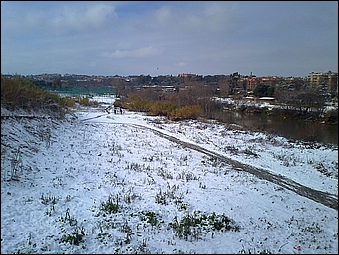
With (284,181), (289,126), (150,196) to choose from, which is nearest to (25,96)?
(150,196)

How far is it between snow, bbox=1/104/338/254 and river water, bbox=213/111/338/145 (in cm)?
40

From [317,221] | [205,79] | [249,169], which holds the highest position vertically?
[205,79]

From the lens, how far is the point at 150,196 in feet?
14.0

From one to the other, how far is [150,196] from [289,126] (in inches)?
293

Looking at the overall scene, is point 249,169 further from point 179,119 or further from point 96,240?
point 179,119

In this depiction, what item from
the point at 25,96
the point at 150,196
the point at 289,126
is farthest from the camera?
the point at 289,126

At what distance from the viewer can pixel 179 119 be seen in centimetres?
1673

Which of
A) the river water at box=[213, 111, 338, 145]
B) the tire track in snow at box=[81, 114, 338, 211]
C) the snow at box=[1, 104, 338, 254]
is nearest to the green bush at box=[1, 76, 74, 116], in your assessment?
the snow at box=[1, 104, 338, 254]

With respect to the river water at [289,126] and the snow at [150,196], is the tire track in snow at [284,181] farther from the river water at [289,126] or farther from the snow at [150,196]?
the river water at [289,126]

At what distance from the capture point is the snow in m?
2.71

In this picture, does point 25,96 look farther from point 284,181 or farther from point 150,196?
point 284,181

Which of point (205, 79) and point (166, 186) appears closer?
point (166, 186)

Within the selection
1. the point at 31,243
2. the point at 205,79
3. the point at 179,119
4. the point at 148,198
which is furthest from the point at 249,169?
the point at 205,79

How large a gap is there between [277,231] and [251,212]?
685 mm
